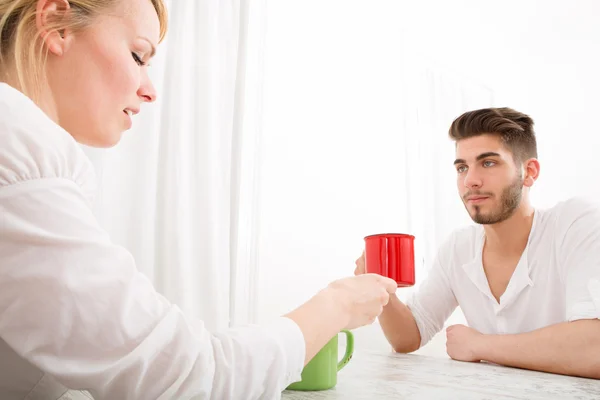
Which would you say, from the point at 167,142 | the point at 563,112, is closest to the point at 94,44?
the point at 167,142

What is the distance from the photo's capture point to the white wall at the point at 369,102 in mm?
2457

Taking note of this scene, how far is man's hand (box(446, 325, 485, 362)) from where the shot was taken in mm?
1525

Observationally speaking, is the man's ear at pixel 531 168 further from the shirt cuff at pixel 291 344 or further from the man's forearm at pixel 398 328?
the shirt cuff at pixel 291 344

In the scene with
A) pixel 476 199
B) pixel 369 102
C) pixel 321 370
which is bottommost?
pixel 321 370

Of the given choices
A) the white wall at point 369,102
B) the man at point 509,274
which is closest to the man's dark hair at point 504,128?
the man at point 509,274

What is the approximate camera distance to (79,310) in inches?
17.9

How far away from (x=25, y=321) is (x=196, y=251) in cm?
154

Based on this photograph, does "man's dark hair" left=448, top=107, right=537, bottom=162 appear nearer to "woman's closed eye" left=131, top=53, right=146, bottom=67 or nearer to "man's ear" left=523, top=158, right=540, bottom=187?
"man's ear" left=523, top=158, right=540, bottom=187

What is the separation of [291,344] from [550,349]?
1128 mm

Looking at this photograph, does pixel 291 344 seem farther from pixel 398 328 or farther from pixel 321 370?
pixel 398 328

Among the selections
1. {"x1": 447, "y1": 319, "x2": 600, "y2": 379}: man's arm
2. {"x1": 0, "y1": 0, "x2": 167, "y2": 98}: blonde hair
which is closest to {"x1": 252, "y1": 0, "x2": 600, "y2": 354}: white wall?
{"x1": 447, "y1": 319, "x2": 600, "y2": 379}: man's arm

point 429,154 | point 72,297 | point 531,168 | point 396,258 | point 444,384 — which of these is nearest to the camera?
point 72,297

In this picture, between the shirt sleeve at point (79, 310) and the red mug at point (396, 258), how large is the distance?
723 mm

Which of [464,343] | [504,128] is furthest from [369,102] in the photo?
[464,343]
